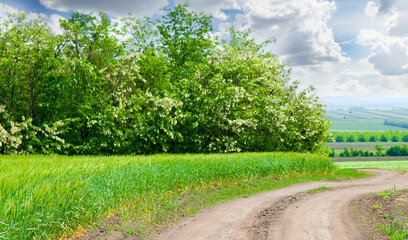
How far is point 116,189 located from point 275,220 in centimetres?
558

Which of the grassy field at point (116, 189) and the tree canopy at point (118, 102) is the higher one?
the tree canopy at point (118, 102)

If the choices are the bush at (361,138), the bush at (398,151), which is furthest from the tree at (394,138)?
the bush at (398,151)

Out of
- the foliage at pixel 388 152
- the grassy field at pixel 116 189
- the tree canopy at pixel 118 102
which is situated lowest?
the foliage at pixel 388 152

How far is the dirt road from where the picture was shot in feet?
28.3

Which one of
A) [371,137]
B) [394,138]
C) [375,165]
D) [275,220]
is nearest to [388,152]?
[375,165]

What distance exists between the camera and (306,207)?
12180 millimetres

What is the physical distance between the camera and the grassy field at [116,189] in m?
6.51

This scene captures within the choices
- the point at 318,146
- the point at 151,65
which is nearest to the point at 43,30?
the point at 151,65

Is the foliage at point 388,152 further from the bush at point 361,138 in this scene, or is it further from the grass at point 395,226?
the grass at point 395,226

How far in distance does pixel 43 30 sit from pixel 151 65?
970 centimetres

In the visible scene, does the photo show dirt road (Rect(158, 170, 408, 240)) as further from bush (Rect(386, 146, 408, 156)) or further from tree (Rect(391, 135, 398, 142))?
tree (Rect(391, 135, 398, 142))

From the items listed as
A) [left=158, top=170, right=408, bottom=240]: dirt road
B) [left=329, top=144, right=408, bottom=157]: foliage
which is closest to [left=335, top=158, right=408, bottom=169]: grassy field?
[left=158, top=170, right=408, bottom=240]: dirt road

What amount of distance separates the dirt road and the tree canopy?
492 inches

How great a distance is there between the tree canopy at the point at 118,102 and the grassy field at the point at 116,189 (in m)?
8.07
